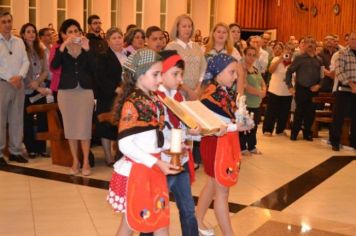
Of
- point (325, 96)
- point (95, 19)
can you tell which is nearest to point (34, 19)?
point (95, 19)

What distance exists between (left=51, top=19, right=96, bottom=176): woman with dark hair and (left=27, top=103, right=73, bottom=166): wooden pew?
0.56 m

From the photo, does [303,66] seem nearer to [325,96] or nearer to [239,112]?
[325,96]

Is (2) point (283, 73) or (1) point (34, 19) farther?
(1) point (34, 19)

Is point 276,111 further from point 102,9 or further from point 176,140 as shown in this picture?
point 102,9

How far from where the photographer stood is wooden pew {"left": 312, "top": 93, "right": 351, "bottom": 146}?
7.98 metres

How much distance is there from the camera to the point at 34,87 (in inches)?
250

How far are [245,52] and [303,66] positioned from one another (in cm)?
171

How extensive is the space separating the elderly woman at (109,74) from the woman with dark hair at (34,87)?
974 mm

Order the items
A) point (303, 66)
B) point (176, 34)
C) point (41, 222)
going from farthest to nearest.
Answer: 1. point (303, 66)
2. point (176, 34)
3. point (41, 222)

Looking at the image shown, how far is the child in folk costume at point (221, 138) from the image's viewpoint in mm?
3342

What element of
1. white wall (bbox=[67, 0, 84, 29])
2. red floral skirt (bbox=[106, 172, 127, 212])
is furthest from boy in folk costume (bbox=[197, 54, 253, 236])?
white wall (bbox=[67, 0, 84, 29])

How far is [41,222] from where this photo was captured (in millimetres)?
4098

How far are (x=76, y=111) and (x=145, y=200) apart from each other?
10.2 ft

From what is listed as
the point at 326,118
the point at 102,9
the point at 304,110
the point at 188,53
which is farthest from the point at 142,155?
the point at 102,9
